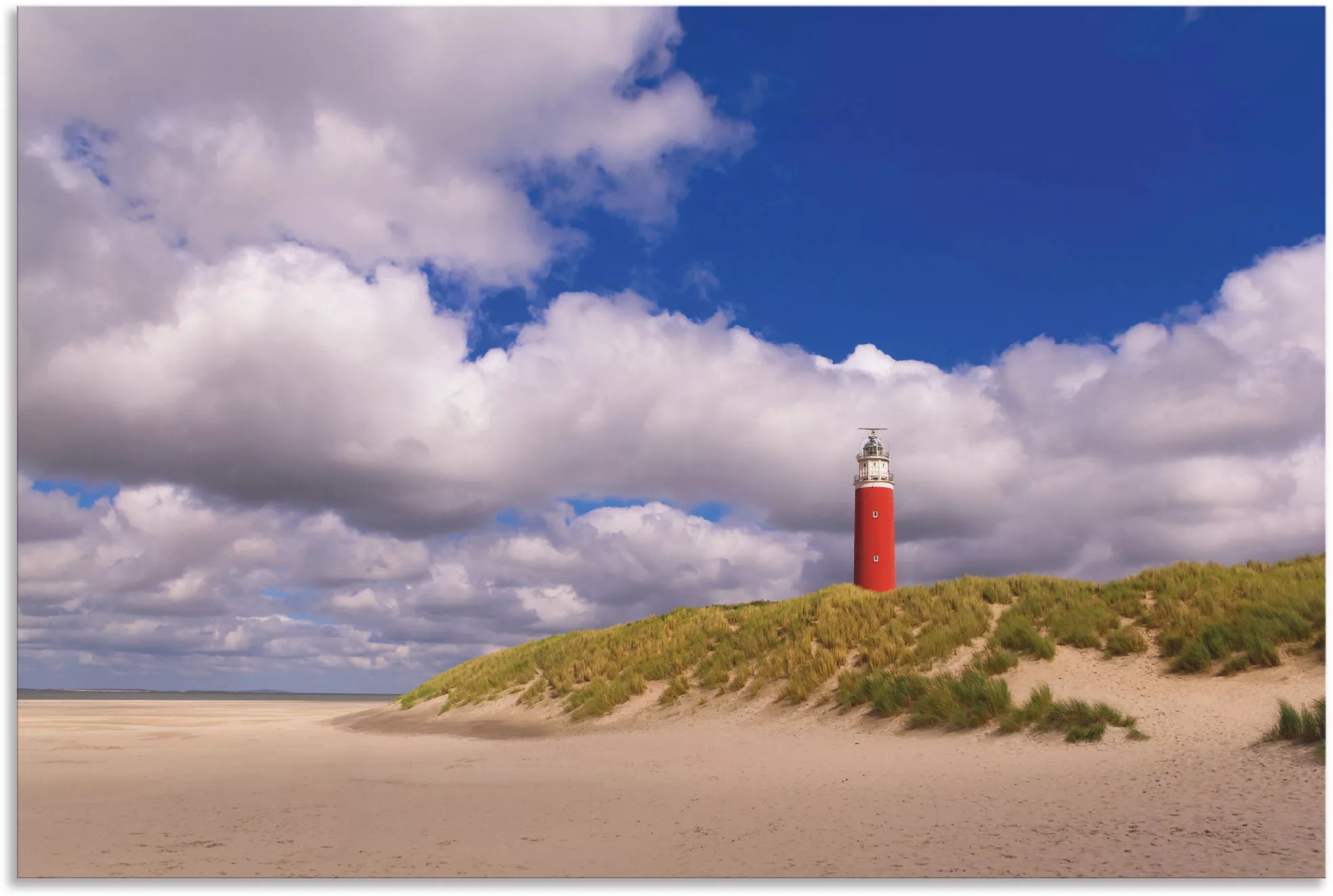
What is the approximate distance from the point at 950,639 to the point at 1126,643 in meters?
3.34

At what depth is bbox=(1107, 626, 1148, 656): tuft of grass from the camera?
1475cm

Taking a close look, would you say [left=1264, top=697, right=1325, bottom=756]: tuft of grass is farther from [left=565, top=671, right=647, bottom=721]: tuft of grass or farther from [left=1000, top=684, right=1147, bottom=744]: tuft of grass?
[left=565, top=671, right=647, bottom=721]: tuft of grass

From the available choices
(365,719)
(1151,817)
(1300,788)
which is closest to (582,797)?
(1151,817)

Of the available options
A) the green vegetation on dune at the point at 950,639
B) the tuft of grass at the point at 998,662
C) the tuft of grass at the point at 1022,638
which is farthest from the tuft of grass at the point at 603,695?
the tuft of grass at the point at 1022,638

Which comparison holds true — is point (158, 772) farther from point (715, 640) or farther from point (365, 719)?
point (365, 719)

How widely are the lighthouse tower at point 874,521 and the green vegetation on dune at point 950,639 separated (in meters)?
15.3

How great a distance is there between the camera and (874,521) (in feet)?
132

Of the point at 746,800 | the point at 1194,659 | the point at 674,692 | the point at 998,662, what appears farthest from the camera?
the point at 674,692

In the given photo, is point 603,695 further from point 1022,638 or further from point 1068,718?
point 1068,718

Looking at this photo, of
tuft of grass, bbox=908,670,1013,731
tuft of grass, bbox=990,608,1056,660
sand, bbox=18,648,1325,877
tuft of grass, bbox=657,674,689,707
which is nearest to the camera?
sand, bbox=18,648,1325,877

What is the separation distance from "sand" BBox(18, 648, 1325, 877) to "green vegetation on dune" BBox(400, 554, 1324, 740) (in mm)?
567

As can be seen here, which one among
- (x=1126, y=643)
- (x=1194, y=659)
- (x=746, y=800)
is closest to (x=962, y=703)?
(x=1126, y=643)

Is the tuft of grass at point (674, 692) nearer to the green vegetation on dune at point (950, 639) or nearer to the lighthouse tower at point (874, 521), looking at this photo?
the green vegetation on dune at point (950, 639)

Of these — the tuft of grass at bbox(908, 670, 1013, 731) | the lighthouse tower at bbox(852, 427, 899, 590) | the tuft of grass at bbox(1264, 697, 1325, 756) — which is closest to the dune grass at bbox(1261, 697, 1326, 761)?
the tuft of grass at bbox(1264, 697, 1325, 756)
